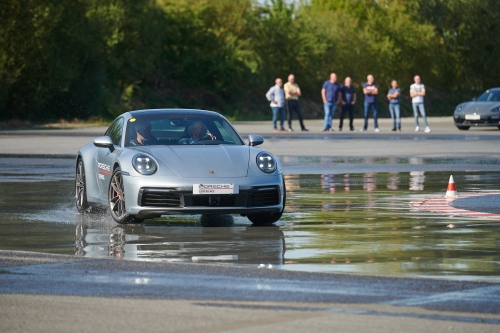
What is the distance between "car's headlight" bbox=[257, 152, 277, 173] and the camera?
41.7ft

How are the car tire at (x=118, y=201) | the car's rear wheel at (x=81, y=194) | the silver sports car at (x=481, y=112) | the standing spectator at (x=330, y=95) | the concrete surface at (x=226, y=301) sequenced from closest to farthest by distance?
the concrete surface at (x=226, y=301) < the car tire at (x=118, y=201) < the car's rear wheel at (x=81, y=194) < the standing spectator at (x=330, y=95) < the silver sports car at (x=481, y=112)

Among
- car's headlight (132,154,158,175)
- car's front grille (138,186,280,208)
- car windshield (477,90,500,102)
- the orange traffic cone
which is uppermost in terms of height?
car windshield (477,90,500,102)

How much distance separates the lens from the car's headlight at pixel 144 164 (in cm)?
1252

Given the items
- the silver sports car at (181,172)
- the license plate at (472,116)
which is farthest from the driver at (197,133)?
the license plate at (472,116)

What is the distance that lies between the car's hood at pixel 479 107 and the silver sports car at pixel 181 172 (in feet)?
92.7

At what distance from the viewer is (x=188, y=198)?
12.2m

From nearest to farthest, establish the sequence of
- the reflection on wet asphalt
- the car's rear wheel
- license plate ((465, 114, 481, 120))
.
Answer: the reflection on wet asphalt < the car's rear wheel < license plate ((465, 114, 481, 120))

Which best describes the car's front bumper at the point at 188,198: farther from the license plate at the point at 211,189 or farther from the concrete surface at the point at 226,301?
the concrete surface at the point at 226,301

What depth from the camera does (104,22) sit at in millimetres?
58094

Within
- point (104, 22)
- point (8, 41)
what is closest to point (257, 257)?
point (8, 41)

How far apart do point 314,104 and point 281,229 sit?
6309 cm

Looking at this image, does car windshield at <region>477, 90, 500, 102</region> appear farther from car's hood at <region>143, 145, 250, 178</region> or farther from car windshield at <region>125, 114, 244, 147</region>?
car's hood at <region>143, 145, 250, 178</region>

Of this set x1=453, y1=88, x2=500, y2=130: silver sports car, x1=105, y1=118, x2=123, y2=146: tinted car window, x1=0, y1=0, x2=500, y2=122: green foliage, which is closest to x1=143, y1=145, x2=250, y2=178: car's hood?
x1=105, y1=118, x2=123, y2=146: tinted car window

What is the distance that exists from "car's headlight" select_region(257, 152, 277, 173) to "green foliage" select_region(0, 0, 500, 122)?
37776 mm
